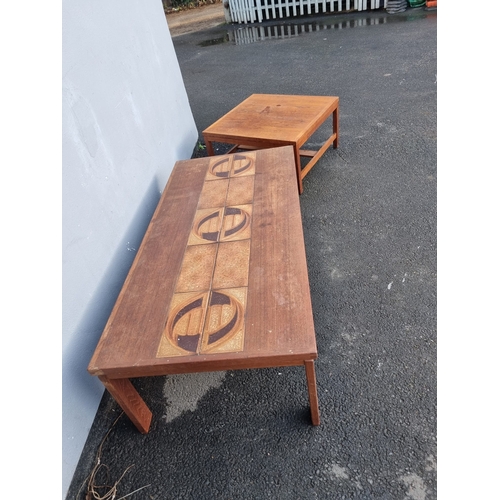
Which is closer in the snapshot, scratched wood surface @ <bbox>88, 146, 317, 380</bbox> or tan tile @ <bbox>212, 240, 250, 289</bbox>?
scratched wood surface @ <bbox>88, 146, 317, 380</bbox>

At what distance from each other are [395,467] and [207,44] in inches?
277

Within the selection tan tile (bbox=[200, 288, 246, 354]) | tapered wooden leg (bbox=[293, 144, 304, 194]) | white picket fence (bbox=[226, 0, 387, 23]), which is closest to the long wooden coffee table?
tan tile (bbox=[200, 288, 246, 354])

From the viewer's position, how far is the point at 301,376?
69.2 inches

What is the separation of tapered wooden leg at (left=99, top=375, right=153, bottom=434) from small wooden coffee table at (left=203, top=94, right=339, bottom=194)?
1.79m

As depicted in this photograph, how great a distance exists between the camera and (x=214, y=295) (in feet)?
4.98

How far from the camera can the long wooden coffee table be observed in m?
1.32

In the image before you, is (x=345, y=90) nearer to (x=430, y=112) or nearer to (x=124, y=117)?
(x=430, y=112)

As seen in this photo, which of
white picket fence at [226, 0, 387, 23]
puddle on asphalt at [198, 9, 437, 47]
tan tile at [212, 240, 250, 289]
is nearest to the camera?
tan tile at [212, 240, 250, 289]

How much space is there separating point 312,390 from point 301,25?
23.2ft

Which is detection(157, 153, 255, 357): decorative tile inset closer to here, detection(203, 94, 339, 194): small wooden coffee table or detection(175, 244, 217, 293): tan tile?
detection(175, 244, 217, 293): tan tile

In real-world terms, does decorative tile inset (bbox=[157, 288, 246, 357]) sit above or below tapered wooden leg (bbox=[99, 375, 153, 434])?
above

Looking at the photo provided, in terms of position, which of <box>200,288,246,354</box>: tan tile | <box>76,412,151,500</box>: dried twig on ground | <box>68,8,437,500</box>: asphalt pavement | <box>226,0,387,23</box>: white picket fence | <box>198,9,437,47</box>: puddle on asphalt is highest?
<box>200,288,246,354</box>: tan tile

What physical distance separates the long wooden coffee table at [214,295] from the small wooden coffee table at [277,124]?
575mm
